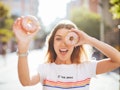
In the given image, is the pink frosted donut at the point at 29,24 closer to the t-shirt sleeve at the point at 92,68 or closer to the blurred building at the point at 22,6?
the t-shirt sleeve at the point at 92,68

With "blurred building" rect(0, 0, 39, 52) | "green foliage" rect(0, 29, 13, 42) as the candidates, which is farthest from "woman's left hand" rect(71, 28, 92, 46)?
"blurred building" rect(0, 0, 39, 52)

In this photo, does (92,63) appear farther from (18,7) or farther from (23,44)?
(18,7)

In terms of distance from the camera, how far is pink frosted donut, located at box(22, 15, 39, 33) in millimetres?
2250

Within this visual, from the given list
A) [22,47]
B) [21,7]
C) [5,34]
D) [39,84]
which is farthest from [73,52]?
[21,7]

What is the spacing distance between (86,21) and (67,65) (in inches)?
1410

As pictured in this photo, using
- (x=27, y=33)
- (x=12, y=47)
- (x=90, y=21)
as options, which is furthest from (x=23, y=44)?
(x=12, y=47)

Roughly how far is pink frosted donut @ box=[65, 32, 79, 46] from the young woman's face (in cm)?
11

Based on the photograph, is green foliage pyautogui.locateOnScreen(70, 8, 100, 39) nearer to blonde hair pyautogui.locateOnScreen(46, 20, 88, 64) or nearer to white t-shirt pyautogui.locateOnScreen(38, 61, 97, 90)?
blonde hair pyautogui.locateOnScreen(46, 20, 88, 64)

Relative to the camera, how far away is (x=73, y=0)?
246ft

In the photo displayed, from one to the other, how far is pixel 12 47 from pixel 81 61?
59.5 m

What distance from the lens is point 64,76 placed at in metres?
2.43

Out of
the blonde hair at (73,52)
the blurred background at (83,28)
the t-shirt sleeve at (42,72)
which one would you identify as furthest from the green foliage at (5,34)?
the t-shirt sleeve at (42,72)

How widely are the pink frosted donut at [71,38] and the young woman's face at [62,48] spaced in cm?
11

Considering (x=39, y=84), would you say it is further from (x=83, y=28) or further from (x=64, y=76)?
(x=83, y=28)
